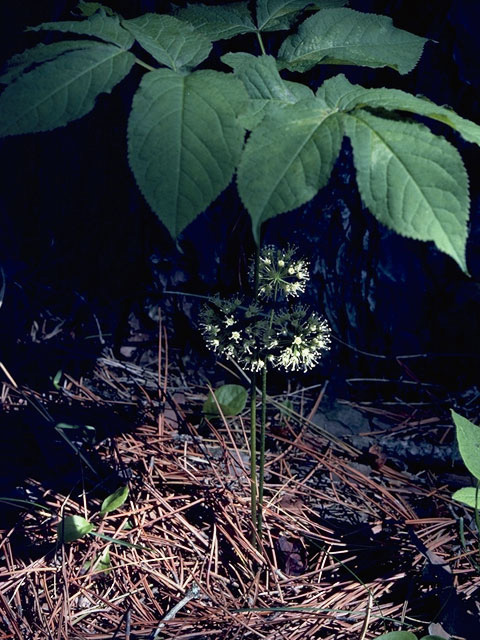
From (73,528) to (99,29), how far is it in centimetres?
131

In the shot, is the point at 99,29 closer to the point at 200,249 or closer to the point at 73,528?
the point at 200,249

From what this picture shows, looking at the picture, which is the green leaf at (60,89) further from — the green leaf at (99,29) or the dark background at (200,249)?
the dark background at (200,249)

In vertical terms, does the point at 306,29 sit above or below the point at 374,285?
above

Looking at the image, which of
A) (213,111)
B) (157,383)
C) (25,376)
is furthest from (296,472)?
(213,111)

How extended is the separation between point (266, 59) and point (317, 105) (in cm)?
17

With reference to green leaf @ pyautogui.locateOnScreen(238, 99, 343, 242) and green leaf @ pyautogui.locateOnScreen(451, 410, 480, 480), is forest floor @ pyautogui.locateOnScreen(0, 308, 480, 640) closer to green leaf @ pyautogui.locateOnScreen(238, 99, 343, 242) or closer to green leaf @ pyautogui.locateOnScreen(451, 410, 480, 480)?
green leaf @ pyautogui.locateOnScreen(451, 410, 480, 480)

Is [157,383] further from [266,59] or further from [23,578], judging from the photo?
[266,59]

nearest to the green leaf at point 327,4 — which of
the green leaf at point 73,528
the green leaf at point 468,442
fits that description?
the green leaf at point 468,442

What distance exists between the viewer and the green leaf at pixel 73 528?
1521 millimetres

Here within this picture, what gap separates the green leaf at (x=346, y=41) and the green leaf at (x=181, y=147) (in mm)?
388

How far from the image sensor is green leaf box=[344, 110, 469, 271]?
2.84 feet

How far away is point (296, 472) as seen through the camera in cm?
190

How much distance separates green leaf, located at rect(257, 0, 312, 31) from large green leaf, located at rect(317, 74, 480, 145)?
34cm

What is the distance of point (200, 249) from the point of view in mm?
2062
